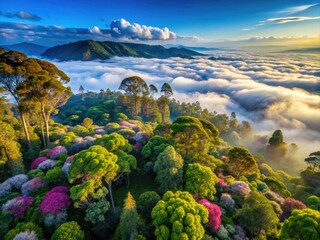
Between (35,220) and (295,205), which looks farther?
(295,205)

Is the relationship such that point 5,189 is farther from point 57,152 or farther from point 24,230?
point 24,230

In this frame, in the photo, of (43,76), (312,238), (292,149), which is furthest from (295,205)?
(292,149)

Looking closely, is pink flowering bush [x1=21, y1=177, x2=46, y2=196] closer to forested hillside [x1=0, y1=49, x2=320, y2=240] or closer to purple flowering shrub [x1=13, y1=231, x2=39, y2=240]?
forested hillside [x1=0, y1=49, x2=320, y2=240]

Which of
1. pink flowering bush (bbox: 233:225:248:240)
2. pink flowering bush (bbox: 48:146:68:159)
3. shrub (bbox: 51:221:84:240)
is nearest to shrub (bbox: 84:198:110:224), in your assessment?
shrub (bbox: 51:221:84:240)

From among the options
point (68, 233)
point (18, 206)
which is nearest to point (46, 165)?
point (18, 206)

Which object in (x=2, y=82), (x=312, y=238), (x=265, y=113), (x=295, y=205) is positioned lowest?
(x=265, y=113)

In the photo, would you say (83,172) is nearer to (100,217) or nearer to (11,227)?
(100,217)
